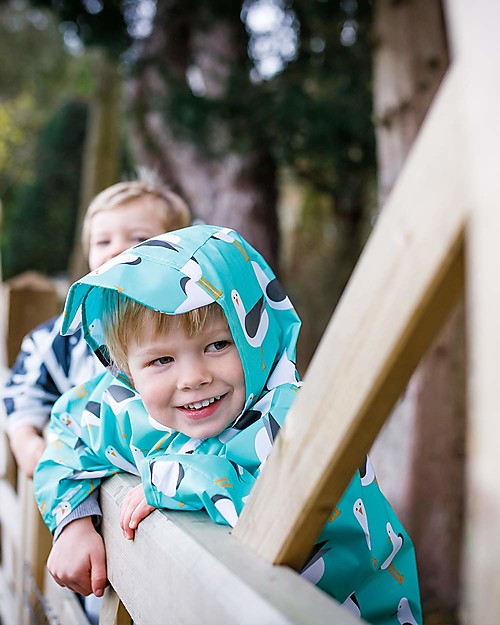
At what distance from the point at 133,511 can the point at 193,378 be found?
25 cm

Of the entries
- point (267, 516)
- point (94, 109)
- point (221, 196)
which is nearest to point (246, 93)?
point (221, 196)

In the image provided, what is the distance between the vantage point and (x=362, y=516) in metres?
1.36

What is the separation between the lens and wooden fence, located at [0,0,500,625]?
1.86 feet

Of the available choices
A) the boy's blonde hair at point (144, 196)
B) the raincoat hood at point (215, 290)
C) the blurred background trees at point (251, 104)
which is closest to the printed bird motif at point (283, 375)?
the raincoat hood at point (215, 290)

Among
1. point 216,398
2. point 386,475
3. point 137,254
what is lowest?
point 386,475

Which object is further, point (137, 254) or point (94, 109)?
point (94, 109)

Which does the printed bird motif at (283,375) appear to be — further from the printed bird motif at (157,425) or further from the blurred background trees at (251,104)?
the blurred background trees at (251,104)

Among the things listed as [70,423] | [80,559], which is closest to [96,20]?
[70,423]

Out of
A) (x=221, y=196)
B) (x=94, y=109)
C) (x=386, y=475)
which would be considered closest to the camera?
(x=386, y=475)

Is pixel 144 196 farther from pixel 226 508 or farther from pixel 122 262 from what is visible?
pixel 226 508

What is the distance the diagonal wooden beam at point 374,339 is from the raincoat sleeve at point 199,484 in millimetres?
240

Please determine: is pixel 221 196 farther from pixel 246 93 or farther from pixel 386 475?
pixel 386 475

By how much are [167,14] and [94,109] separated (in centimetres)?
488

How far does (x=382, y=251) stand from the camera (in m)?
0.78
